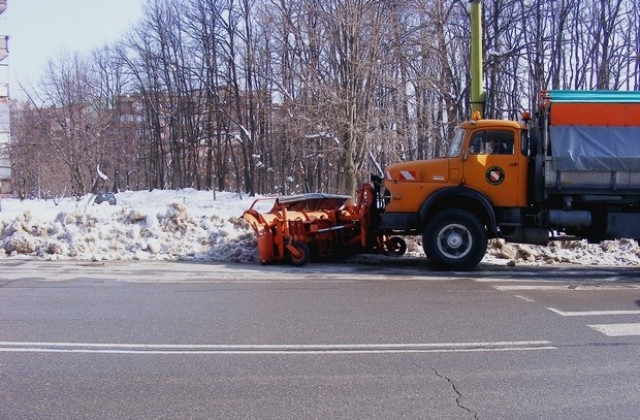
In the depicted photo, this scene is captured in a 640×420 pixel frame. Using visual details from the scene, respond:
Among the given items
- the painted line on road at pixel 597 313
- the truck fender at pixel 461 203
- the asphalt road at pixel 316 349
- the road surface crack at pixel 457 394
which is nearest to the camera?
the road surface crack at pixel 457 394

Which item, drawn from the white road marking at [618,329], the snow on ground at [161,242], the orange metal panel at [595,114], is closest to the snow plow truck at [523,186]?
the orange metal panel at [595,114]

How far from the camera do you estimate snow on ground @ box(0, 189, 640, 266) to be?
13.5 m

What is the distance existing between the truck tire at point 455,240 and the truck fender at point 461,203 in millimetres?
187

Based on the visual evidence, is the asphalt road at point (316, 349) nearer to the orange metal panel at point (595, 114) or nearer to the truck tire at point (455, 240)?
the truck tire at point (455, 240)

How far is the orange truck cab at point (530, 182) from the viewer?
11523 mm

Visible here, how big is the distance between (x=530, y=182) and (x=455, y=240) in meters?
1.88

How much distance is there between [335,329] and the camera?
6.95m

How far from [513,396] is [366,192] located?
8.37m

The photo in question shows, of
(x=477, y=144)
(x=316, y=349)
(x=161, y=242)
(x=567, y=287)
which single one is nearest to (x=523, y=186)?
(x=477, y=144)

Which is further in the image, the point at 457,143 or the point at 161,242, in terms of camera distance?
the point at 161,242

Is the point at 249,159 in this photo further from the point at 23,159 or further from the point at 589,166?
the point at 589,166

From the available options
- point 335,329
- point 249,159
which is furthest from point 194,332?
point 249,159

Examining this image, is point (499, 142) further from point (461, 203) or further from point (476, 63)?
point (476, 63)

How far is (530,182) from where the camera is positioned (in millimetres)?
12023
